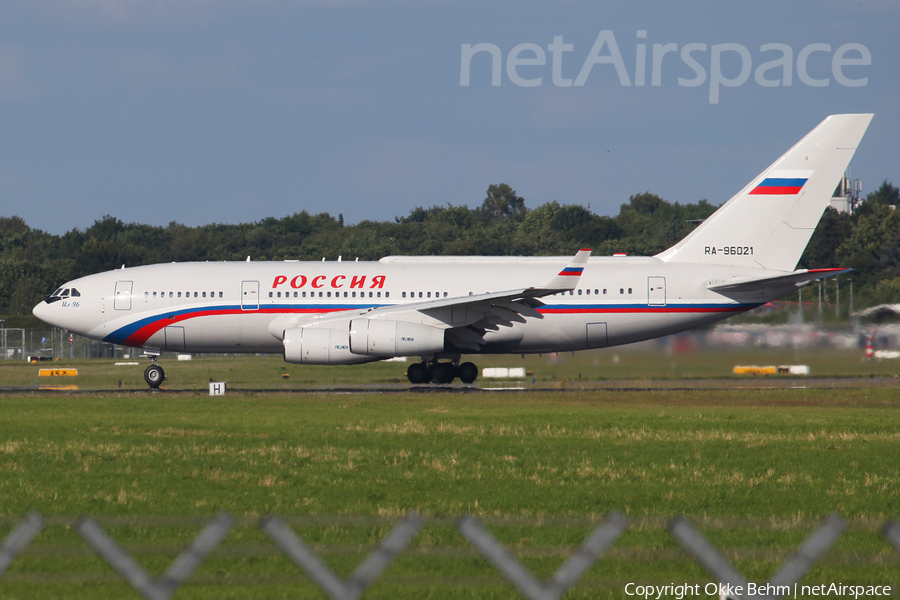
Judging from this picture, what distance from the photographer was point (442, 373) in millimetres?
30828

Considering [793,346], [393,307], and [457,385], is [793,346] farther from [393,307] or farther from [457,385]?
[393,307]

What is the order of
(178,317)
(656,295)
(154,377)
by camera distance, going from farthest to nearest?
(154,377)
(178,317)
(656,295)

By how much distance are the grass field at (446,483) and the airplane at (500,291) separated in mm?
6222

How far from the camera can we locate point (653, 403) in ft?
82.9

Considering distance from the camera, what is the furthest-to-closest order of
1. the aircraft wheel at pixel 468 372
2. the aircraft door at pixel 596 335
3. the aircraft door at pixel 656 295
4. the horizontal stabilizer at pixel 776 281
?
1. the aircraft wheel at pixel 468 372
2. the aircraft door at pixel 596 335
3. the aircraft door at pixel 656 295
4. the horizontal stabilizer at pixel 776 281

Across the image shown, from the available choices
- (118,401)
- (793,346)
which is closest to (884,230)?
(793,346)

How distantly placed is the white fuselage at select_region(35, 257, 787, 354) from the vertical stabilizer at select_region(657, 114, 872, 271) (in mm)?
680

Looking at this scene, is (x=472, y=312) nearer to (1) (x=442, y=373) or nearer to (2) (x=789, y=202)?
(1) (x=442, y=373)

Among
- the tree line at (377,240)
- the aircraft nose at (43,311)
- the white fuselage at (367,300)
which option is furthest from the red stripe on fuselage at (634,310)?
the tree line at (377,240)

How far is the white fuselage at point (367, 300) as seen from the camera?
97.5 ft

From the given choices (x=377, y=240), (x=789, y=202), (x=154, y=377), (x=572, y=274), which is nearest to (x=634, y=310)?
(x=572, y=274)

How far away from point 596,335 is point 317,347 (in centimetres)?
845

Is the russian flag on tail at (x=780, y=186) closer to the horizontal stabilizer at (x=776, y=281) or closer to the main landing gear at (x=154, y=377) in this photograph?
the horizontal stabilizer at (x=776, y=281)

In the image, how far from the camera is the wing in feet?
90.0
